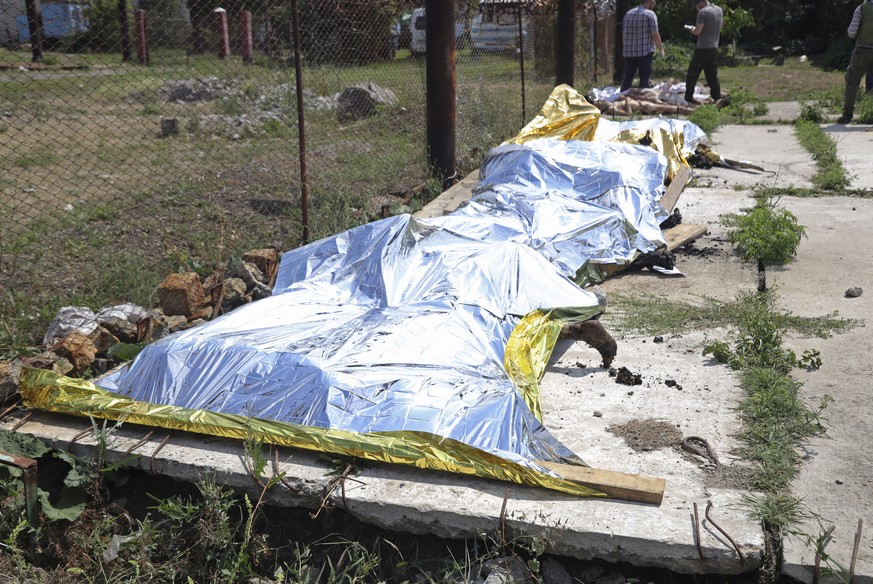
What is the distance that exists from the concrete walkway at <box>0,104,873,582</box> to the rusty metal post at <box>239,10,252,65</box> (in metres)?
4.56

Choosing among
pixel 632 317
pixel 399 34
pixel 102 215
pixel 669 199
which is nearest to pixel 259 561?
pixel 632 317

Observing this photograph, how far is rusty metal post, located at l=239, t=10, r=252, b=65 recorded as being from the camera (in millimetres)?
7039

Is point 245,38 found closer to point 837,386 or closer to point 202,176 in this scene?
point 202,176

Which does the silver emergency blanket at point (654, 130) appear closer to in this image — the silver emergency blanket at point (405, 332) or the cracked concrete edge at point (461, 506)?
the silver emergency blanket at point (405, 332)

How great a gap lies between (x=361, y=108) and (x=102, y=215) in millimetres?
5465

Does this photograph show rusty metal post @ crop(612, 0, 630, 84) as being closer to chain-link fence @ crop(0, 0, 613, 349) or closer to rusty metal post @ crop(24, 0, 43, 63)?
chain-link fence @ crop(0, 0, 613, 349)

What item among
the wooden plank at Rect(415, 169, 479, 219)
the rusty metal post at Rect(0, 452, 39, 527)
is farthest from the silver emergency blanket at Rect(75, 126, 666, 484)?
the wooden plank at Rect(415, 169, 479, 219)

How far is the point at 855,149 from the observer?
9484 mm

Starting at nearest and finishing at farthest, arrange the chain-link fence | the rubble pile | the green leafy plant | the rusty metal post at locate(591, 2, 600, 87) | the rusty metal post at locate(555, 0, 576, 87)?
1. the rubble pile
2. the chain-link fence
3. the green leafy plant
4. the rusty metal post at locate(555, 0, 576, 87)
5. the rusty metal post at locate(591, 2, 600, 87)

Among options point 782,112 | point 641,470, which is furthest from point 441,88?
point 782,112

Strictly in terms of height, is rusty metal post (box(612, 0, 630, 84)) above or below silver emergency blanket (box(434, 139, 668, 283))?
above

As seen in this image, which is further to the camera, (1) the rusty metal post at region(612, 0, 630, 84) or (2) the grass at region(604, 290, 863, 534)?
(1) the rusty metal post at region(612, 0, 630, 84)

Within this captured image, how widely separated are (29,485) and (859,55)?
495 inches

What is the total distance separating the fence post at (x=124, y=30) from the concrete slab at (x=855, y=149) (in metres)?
6.57
